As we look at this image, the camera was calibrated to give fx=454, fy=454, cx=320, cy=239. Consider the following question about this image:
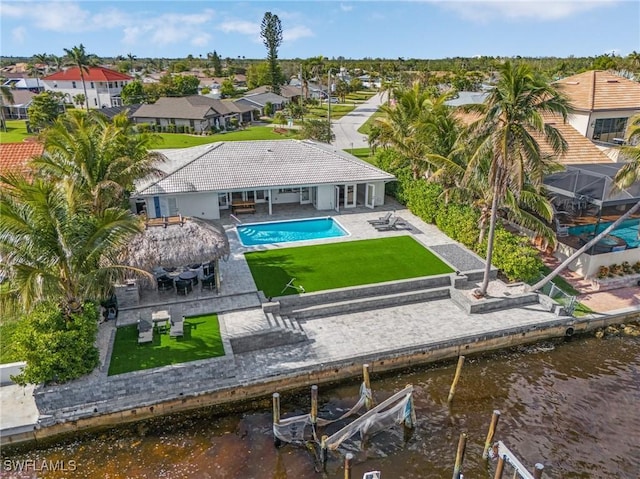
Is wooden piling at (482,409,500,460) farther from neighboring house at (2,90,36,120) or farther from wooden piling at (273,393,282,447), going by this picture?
neighboring house at (2,90,36,120)

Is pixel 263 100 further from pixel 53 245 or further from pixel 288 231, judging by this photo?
pixel 53 245

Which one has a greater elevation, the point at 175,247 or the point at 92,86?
the point at 92,86

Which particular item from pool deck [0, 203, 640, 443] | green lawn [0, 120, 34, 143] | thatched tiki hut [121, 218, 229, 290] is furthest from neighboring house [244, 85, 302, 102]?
pool deck [0, 203, 640, 443]

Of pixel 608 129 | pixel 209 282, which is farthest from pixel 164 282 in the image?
pixel 608 129

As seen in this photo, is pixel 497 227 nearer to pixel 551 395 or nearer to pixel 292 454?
pixel 551 395

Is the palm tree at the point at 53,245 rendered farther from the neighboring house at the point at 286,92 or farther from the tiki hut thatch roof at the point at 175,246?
the neighboring house at the point at 286,92

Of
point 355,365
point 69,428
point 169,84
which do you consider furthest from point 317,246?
point 169,84
